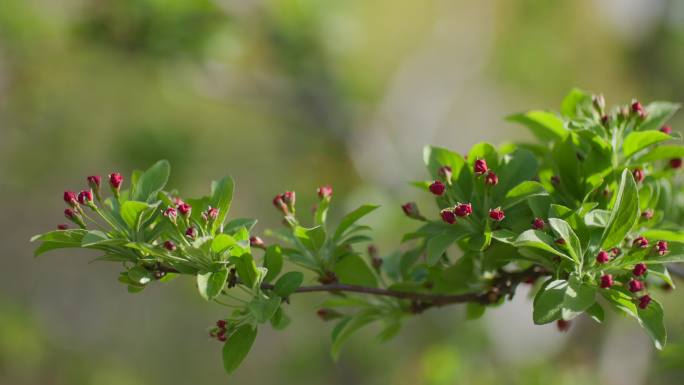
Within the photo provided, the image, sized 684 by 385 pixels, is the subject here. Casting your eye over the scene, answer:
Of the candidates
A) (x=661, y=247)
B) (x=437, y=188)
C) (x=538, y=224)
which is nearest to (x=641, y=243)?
(x=661, y=247)

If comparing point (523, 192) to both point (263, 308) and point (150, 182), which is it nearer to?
point (263, 308)

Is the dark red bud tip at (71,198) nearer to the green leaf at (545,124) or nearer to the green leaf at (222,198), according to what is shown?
the green leaf at (222,198)

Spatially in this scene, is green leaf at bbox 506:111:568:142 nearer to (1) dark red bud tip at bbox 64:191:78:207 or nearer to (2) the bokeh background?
(2) the bokeh background

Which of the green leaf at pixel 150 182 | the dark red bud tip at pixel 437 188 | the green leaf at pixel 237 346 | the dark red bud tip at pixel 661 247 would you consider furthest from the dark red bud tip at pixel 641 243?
the green leaf at pixel 150 182

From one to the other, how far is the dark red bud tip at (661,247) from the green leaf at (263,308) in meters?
0.44

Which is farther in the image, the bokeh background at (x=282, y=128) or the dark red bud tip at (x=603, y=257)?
the bokeh background at (x=282, y=128)

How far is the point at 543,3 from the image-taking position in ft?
19.8

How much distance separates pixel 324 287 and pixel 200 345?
5605mm

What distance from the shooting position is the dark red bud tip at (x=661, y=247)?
0.86m

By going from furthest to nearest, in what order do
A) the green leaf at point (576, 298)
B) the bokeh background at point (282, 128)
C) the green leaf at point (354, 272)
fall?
the bokeh background at point (282, 128), the green leaf at point (354, 272), the green leaf at point (576, 298)

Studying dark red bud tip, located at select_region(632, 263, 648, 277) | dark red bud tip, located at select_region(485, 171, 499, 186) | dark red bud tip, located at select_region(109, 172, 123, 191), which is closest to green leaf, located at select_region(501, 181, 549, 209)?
dark red bud tip, located at select_region(485, 171, 499, 186)

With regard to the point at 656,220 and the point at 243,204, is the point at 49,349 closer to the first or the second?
the point at 243,204

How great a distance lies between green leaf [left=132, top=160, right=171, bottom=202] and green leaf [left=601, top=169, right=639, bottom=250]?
0.52m

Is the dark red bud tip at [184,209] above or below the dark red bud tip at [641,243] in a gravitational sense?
above
